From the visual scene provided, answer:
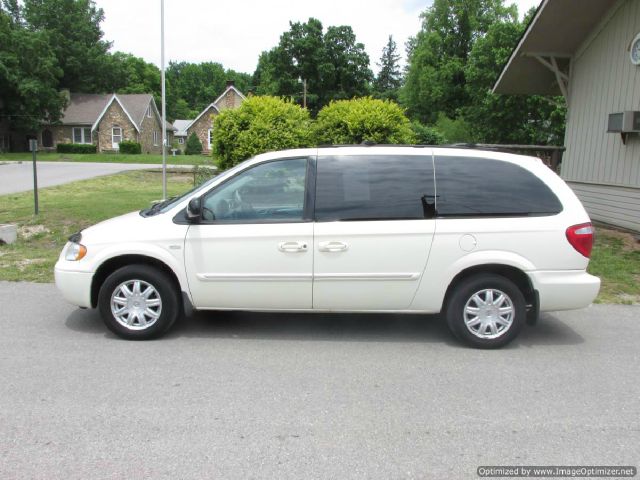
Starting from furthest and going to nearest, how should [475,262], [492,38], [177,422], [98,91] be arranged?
[98,91] < [492,38] < [475,262] < [177,422]

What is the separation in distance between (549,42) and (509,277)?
964 cm

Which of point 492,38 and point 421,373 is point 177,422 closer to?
point 421,373

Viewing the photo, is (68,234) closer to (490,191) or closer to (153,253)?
(153,253)

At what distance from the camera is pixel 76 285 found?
5.22 metres

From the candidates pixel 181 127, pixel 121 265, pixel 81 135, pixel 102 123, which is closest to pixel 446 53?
pixel 102 123

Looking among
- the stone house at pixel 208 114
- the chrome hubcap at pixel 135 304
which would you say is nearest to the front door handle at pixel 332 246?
the chrome hubcap at pixel 135 304

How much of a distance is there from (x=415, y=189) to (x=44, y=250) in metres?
7.04

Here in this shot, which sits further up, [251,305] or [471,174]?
[471,174]

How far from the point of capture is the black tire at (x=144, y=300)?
5.15 metres

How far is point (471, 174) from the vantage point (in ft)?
17.1

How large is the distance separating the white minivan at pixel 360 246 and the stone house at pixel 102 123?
5022cm

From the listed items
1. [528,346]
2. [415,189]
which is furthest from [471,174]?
Result: [528,346]

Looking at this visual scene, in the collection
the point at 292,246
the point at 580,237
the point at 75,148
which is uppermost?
the point at 75,148

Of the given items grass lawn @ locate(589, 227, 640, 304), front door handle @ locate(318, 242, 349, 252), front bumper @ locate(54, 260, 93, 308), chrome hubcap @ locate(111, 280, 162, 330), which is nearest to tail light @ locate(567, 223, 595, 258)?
front door handle @ locate(318, 242, 349, 252)
